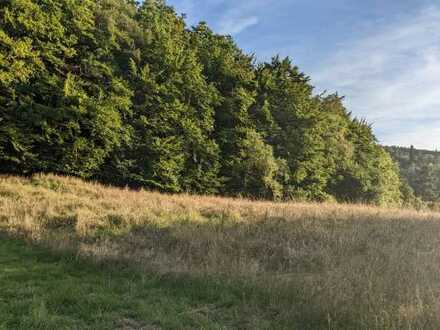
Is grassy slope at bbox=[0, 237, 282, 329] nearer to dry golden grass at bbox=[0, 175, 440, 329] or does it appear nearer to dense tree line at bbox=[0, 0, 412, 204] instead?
dry golden grass at bbox=[0, 175, 440, 329]

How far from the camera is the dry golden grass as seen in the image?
4945 millimetres

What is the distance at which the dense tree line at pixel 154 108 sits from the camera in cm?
1540

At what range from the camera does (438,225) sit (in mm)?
12789

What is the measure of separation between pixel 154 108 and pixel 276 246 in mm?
12772

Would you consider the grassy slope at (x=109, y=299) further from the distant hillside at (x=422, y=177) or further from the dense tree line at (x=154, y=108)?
the distant hillside at (x=422, y=177)

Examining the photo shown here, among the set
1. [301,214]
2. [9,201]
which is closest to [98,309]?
[9,201]

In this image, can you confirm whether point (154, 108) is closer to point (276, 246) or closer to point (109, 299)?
point (276, 246)

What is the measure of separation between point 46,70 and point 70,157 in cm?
375

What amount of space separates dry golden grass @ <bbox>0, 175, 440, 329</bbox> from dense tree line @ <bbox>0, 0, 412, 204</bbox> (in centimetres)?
292

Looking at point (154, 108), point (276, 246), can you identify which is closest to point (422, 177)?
point (154, 108)

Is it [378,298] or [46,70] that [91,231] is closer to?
[378,298]

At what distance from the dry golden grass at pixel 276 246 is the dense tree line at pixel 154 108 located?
9.58 feet

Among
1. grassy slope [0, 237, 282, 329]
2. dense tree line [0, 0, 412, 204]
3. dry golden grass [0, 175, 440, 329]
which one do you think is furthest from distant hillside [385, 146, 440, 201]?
grassy slope [0, 237, 282, 329]

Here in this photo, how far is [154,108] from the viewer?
755 inches
